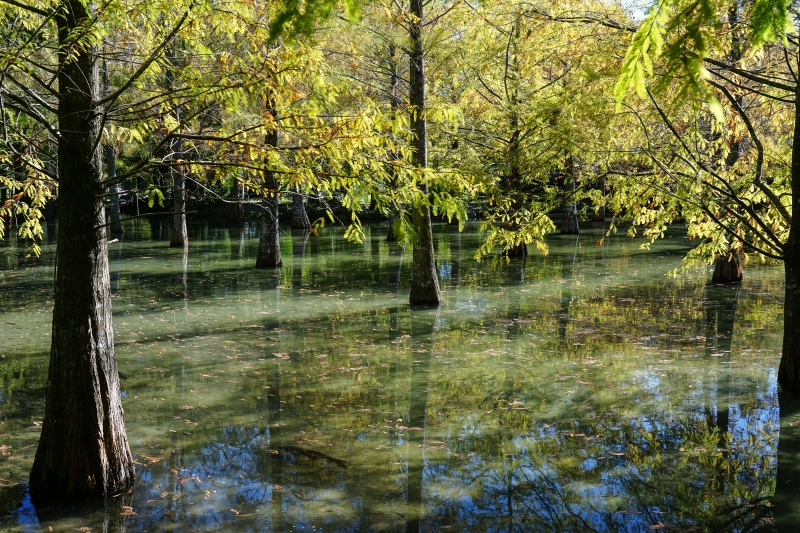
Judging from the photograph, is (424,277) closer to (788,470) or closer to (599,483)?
(599,483)

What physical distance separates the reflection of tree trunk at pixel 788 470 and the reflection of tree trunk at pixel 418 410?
9.39 ft

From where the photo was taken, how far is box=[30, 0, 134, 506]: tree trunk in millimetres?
5711

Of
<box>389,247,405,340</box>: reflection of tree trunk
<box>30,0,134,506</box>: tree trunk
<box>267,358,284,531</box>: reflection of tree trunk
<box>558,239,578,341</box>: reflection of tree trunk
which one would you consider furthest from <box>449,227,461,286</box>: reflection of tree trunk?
<box>30,0,134,506</box>: tree trunk

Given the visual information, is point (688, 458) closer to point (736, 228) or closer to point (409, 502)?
point (409, 502)

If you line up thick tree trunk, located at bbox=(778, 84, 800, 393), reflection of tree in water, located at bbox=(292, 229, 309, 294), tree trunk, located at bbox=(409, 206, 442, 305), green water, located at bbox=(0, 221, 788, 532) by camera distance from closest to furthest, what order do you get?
green water, located at bbox=(0, 221, 788, 532) → thick tree trunk, located at bbox=(778, 84, 800, 393) → tree trunk, located at bbox=(409, 206, 442, 305) → reflection of tree in water, located at bbox=(292, 229, 309, 294)

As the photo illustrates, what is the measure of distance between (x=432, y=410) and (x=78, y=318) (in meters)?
4.28

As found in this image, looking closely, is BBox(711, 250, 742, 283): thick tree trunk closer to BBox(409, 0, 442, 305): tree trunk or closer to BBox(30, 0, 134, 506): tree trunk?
BBox(409, 0, 442, 305): tree trunk

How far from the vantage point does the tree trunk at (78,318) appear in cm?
571

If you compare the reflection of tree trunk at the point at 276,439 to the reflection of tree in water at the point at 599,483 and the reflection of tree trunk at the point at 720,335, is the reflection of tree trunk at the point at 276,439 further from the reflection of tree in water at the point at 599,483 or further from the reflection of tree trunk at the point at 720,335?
the reflection of tree trunk at the point at 720,335

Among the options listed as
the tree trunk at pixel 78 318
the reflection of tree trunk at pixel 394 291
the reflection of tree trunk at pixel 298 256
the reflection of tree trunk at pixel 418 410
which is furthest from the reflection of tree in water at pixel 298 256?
the tree trunk at pixel 78 318

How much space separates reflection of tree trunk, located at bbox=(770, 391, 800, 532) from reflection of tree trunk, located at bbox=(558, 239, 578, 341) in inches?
171

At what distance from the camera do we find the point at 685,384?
30.8ft

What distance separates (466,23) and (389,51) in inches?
236

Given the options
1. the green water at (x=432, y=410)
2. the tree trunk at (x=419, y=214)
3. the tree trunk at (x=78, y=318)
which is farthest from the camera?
the tree trunk at (x=419, y=214)
